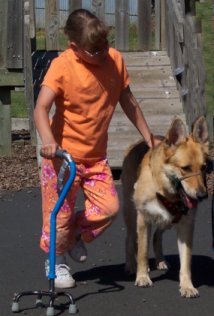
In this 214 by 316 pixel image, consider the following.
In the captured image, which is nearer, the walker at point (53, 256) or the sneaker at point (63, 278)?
the walker at point (53, 256)

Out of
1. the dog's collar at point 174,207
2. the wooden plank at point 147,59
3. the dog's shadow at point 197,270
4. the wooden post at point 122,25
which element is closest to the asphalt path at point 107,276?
the dog's shadow at point 197,270

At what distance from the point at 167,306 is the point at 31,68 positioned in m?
6.36

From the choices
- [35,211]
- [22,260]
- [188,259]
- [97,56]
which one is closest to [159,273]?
[188,259]

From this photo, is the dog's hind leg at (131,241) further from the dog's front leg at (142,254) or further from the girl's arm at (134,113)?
the girl's arm at (134,113)

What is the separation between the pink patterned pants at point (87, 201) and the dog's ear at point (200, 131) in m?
0.65

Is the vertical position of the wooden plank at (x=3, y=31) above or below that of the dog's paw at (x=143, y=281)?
above

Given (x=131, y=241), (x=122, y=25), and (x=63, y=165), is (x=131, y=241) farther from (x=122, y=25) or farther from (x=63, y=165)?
(x=122, y=25)

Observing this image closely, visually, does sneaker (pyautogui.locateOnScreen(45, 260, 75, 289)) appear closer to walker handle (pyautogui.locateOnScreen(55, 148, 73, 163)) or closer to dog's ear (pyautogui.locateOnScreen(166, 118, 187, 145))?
walker handle (pyautogui.locateOnScreen(55, 148, 73, 163))

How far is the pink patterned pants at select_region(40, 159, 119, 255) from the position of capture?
595 centimetres

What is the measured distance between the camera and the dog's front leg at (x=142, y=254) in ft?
20.1

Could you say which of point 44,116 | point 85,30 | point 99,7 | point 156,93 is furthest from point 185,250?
point 99,7

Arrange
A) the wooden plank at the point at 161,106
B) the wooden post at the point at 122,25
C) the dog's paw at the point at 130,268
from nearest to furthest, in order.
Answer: the dog's paw at the point at 130,268, the wooden plank at the point at 161,106, the wooden post at the point at 122,25

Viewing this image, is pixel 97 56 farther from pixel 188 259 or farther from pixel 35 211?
pixel 35 211

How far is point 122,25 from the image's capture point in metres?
13.5
